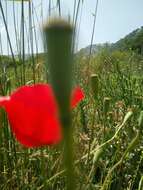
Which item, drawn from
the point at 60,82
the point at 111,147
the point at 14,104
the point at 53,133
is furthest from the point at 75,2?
the point at 60,82

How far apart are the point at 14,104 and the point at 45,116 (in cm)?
8

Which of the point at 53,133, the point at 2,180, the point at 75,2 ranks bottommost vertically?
the point at 2,180

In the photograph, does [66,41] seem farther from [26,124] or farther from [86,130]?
[86,130]

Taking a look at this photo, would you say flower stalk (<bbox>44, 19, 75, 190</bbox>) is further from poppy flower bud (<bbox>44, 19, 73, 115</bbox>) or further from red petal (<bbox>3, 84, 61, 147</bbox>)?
red petal (<bbox>3, 84, 61, 147</bbox>)

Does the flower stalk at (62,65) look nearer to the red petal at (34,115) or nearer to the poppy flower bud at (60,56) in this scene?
the poppy flower bud at (60,56)

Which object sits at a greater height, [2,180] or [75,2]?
[75,2]

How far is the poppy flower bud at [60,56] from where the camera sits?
0.17 m

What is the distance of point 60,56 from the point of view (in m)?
0.17

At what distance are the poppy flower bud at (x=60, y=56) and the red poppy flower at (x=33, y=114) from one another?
0.14 meters

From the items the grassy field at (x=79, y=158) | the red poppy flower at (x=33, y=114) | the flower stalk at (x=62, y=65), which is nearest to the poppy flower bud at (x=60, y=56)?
the flower stalk at (x=62, y=65)

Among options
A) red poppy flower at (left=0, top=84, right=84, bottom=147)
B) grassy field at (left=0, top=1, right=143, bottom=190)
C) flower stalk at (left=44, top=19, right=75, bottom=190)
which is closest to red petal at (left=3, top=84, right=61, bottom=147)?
red poppy flower at (left=0, top=84, right=84, bottom=147)

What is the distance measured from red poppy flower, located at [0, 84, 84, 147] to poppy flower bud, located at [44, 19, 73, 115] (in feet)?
0.47

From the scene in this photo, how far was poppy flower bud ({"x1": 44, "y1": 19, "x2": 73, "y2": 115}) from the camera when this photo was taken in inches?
6.7

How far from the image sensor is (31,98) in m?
0.41
